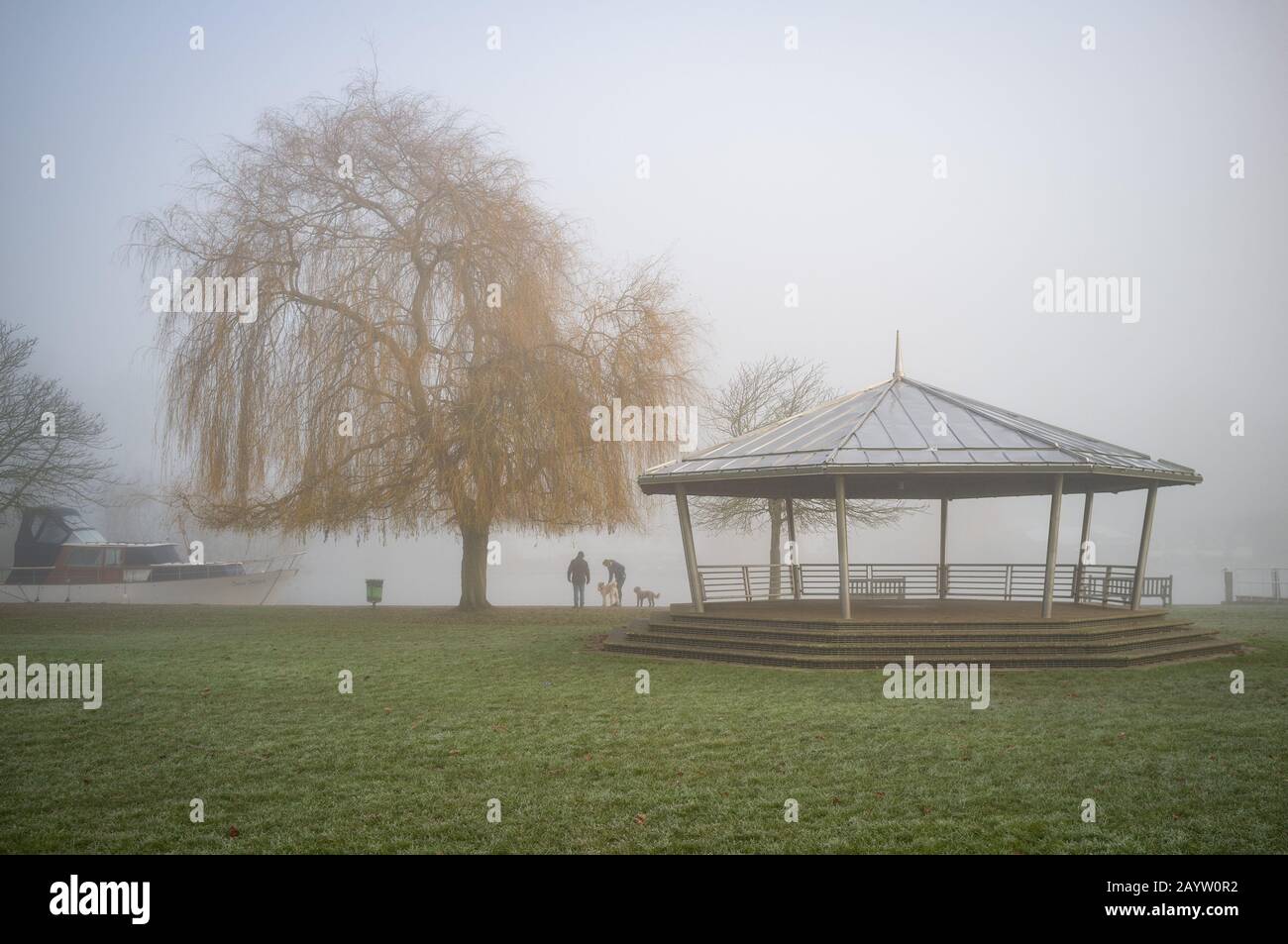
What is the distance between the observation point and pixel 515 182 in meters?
24.4

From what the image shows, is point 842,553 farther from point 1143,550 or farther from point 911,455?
point 1143,550

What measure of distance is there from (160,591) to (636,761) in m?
28.3

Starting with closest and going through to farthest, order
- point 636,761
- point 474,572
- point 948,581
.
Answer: point 636,761
point 948,581
point 474,572

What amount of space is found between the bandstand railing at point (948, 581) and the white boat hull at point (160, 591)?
16972mm

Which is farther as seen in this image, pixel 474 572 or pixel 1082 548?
pixel 474 572

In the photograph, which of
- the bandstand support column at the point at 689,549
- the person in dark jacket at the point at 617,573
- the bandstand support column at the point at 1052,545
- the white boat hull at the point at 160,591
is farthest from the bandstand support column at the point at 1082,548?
the white boat hull at the point at 160,591

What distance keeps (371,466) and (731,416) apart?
14358mm

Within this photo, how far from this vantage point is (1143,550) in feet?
56.1

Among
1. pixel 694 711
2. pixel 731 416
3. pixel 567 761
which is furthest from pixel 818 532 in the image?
pixel 567 761

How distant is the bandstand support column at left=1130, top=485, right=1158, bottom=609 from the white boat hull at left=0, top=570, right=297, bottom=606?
24.3 m

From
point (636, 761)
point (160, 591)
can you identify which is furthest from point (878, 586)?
point (160, 591)

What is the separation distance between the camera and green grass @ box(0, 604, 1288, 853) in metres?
6.53

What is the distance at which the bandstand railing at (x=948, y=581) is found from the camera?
19220 mm
